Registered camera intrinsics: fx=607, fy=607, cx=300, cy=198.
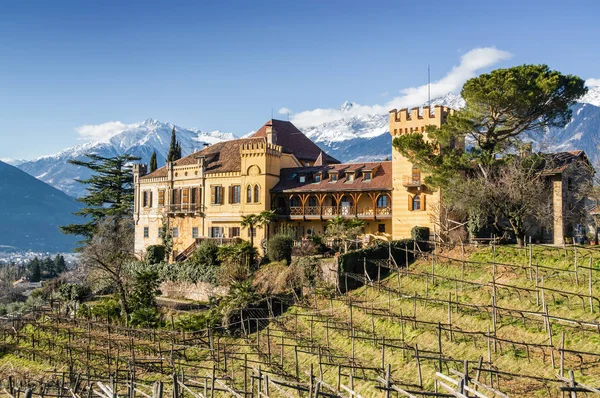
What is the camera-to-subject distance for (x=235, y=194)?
Result: 43.9 m

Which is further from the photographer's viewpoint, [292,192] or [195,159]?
[195,159]

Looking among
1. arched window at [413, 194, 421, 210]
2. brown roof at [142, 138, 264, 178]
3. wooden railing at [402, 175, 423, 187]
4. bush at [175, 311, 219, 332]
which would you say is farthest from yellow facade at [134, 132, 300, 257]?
bush at [175, 311, 219, 332]

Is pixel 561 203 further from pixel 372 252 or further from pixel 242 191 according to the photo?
pixel 242 191

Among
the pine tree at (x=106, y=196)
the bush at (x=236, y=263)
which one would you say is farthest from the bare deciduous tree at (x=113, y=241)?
the bush at (x=236, y=263)

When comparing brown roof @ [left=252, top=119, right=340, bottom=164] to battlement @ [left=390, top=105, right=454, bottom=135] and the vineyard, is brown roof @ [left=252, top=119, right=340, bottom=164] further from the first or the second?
the vineyard

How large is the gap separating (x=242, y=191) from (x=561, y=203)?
21.0m

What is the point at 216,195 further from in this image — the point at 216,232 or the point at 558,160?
the point at 558,160

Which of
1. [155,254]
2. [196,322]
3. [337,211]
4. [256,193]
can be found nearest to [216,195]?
[256,193]

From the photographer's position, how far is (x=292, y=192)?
1647 inches

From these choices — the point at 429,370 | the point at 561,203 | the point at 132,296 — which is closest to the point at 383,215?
the point at 561,203

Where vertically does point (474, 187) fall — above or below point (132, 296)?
above

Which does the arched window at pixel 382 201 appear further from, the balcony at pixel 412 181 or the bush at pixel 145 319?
the bush at pixel 145 319

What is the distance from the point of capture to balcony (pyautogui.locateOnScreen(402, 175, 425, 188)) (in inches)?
1447

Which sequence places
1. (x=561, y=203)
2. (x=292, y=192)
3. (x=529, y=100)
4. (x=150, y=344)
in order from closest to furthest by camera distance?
(x=150, y=344)
(x=529, y=100)
(x=561, y=203)
(x=292, y=192)
